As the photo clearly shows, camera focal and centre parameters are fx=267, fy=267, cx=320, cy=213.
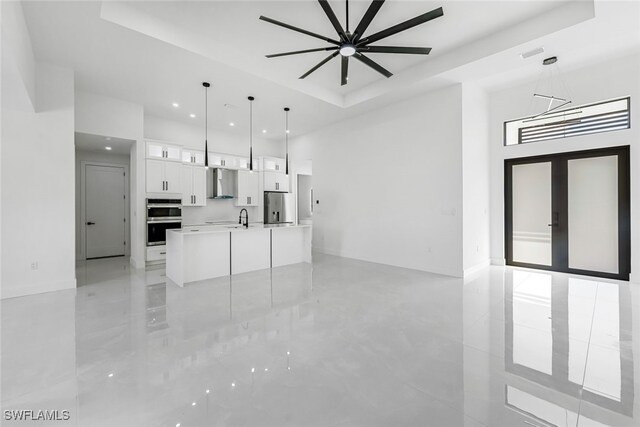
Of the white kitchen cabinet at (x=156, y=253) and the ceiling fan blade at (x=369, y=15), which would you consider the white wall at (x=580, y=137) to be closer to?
the ceiling fan blade at (x=369, y=15)

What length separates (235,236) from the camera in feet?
16.5

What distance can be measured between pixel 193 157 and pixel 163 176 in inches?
37.1

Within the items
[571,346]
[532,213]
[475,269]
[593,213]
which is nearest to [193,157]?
[475,269]

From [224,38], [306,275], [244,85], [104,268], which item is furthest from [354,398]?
[104,268]

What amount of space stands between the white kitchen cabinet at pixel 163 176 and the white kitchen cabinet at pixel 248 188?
1.62m

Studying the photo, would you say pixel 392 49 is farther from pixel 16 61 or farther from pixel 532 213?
pixel 532 213

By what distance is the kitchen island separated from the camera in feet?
14.6

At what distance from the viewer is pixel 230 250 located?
496 centimetres

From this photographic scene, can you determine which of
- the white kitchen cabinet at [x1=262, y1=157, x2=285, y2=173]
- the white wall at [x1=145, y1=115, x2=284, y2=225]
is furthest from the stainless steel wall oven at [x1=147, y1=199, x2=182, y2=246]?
the white kitchen cabinet at [x1=262, y1=157, x2=285, y2=173]

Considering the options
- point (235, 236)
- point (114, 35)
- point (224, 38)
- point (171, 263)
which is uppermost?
point (224, 38)

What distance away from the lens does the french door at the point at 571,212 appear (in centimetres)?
462

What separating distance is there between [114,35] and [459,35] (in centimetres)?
477

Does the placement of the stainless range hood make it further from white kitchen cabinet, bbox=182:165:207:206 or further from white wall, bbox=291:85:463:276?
white wall, bbox=291:85:463:276

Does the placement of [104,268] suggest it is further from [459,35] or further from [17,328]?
[459,35]
